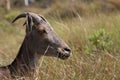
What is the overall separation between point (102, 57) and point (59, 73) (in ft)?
2.99

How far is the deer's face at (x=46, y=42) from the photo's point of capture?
20.7 feet

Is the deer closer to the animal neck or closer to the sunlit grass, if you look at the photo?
the animal neck

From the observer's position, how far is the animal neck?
6.36 metres

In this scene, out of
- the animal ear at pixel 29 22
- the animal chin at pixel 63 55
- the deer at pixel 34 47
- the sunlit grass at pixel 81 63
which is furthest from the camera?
the animal ear at pixel 29 22

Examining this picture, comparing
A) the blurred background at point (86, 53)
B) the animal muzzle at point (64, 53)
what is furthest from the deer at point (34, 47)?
the blurred background at point (86, 53)

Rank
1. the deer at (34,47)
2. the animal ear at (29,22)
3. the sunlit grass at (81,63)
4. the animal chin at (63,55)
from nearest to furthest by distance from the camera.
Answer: the sunlit grass at (81,63), the animal chin at (63,55), the deer at (34,47), the animal ear at (29,22)

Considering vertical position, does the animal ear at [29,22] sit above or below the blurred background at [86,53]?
above

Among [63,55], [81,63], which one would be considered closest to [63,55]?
[63,55]

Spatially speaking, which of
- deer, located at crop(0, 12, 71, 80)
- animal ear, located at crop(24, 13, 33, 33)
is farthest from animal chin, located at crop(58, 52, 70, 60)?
animal ear, located at crop(24, 13, 33, 33)

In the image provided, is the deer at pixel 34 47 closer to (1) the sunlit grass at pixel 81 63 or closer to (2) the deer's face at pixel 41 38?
(2) the deer's face at pixel 41 38

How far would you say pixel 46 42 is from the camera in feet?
21.1

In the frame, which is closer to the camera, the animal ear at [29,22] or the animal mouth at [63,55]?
the animal mouth at [63,55]

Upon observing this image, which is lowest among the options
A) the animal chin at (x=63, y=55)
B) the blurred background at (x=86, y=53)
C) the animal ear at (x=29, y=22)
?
the blurred background at (x=86, y=53)

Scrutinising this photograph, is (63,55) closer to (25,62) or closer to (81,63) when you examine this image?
(81,63)
